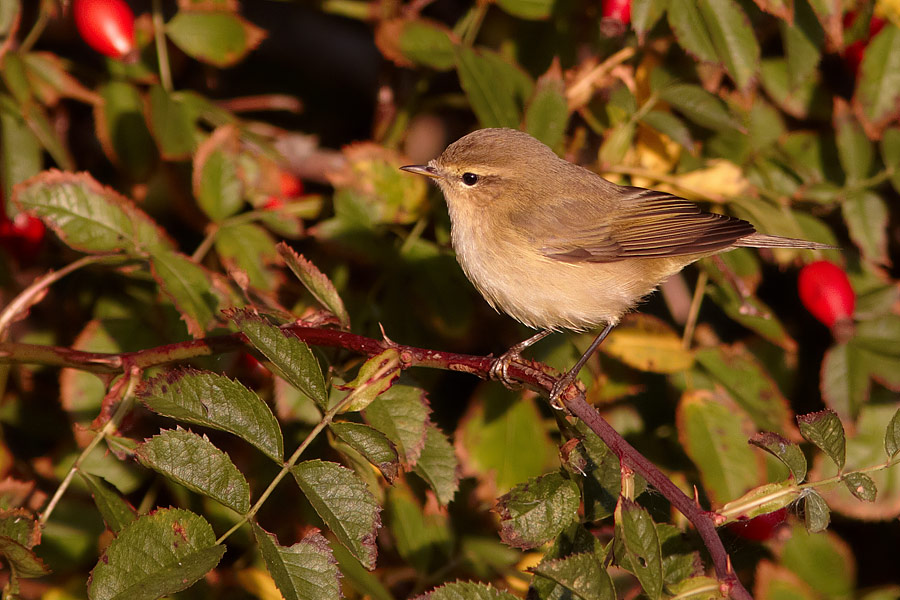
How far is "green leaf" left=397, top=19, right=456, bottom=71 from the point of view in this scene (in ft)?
8.57

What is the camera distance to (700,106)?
2475 mm

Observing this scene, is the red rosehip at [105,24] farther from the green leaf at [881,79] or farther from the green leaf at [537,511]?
the green leaf at [881,79]

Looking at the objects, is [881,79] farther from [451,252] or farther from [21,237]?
[21,237]

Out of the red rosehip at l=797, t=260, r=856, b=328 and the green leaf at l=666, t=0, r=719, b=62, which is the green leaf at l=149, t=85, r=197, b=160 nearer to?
the green leaf at l=666, t=0, r=719, b=62

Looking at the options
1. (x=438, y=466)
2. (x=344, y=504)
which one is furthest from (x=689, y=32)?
(x=344, y=504)

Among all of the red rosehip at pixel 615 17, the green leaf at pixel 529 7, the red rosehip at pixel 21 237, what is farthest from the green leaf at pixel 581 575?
the red rosehip at pixel 21 237

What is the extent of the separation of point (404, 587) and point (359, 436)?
1.09 meters

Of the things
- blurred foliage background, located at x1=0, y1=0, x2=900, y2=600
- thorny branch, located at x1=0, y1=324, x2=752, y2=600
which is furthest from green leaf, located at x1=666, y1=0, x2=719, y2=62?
thorny branch, located at x1=0, y1=324, x2=752, y2=600

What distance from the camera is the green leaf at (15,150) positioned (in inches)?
95.9

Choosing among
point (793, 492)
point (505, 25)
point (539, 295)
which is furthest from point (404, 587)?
point (505, 25)

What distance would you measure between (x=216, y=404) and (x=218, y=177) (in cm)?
108

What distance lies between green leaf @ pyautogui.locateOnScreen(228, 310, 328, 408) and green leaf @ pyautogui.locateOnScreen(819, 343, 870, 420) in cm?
167

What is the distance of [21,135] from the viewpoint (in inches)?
97.3

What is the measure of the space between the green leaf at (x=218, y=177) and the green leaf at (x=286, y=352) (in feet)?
3.19
